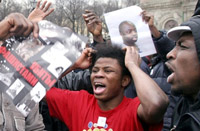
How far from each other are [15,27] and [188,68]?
1.17m

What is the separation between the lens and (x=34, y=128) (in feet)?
8.01

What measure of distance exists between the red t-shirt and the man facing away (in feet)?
1.54

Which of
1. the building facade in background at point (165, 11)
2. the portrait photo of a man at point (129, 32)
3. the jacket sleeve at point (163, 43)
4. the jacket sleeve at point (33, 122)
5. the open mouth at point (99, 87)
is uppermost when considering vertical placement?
the portrait photo of a man at point (129, 32)

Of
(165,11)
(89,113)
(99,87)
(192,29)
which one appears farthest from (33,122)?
(165,11)

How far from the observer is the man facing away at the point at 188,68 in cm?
171

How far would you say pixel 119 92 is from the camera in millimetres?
2500

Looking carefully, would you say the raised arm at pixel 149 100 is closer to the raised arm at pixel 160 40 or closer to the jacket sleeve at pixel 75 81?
the jacket sleeve at pixel 75 81

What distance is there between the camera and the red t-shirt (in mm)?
2254

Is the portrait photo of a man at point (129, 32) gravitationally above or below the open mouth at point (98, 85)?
above

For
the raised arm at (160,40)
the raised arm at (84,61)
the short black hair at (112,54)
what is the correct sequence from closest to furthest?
1. the short black hair at (112,54)
2. the raised arm at (84,61)
3. the raised arm at (160,40)

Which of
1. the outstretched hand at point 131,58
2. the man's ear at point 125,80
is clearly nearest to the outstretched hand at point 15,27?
the outstretched hand at point 131,58

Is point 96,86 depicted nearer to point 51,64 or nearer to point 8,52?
point 51,64

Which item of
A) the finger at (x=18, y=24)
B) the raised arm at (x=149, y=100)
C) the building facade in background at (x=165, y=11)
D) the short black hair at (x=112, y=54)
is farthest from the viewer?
the building facade in background at (x=165, y=11)

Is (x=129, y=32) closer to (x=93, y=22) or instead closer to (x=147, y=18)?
(x=147, y=18)
